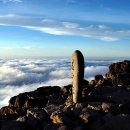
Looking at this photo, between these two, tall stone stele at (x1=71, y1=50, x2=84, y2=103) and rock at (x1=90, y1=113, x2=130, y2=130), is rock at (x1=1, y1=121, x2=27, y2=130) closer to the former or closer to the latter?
rock at (x1=90, y1=113, x2=130, y2=130)

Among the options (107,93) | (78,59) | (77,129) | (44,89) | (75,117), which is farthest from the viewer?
(44,89)

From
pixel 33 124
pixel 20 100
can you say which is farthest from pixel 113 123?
pixel 20 100

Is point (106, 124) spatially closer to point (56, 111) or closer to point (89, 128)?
point (89, 128)

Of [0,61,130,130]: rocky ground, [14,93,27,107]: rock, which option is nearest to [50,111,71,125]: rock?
[0,61,130,130]: rocky ground

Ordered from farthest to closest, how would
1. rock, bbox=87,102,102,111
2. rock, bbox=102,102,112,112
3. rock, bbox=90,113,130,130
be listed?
1. rock, bbox=87,102,102,111
2. rock, bbox=102,102,112,112
3. rock, bbox=90,113,130,130

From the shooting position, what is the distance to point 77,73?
4259 cm

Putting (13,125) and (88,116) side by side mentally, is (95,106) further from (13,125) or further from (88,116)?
(13,125)

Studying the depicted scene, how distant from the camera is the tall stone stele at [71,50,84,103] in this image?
138ft

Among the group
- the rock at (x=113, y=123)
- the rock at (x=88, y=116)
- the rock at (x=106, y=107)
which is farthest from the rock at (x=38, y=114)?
the rock at (x=106, y=107)

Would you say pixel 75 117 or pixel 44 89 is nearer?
pixel 75 117

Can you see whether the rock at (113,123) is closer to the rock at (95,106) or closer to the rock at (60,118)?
the rock at (95,106)

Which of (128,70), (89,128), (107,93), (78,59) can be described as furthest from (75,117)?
(128,70)

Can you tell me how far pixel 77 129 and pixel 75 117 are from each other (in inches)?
92.9

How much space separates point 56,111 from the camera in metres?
38.0
